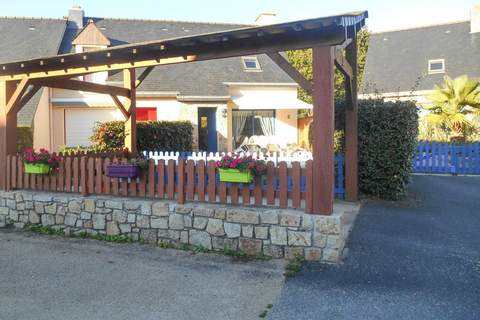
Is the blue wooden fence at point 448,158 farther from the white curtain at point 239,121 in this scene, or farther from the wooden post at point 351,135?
the white curtain at point 239,121

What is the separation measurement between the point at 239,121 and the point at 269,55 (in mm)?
14468

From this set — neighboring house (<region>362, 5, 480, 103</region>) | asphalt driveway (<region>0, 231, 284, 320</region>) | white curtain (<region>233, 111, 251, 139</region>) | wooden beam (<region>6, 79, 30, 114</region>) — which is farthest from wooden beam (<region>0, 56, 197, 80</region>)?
neighboring house (<region>362, 5, 480, 103</region>)

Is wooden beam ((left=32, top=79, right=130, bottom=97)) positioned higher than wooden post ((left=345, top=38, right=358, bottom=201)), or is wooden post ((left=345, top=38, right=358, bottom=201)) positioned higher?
wooden beam ((left=32, top=79, right=130, bottom=97))

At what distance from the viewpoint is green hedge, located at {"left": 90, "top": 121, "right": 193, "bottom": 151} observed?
498 inches

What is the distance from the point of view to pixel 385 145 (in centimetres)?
945

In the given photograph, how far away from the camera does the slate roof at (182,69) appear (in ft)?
61.2

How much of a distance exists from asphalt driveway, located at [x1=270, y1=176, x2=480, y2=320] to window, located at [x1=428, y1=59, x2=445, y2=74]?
56.3ft

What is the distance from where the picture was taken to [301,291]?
4.72 m

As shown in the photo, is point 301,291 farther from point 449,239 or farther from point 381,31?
point 381,31

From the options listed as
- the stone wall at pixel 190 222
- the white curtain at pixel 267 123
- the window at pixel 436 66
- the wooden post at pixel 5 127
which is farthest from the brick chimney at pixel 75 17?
the window at pixel 436 66

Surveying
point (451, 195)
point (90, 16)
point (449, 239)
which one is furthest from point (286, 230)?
point (90, 16)

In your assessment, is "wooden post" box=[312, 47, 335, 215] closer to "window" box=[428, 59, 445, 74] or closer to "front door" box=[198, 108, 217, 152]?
"front door" box=[198, 108, 217, 152]

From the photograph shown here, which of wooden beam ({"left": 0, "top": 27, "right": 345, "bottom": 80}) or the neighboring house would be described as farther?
the neighboring house

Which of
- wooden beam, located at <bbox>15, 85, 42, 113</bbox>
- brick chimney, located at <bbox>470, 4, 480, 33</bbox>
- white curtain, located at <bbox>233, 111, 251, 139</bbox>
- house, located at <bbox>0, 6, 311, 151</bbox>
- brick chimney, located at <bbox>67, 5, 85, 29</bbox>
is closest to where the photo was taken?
wooden beam, located at <bbox>15, 85, 42, 113</bbox>
